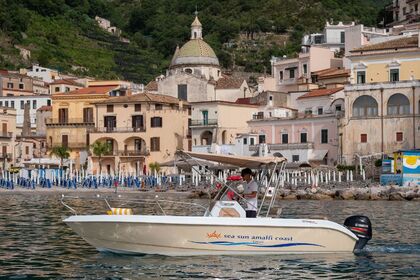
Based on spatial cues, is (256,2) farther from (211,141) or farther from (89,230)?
(89,230)

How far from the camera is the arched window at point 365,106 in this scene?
74.3m

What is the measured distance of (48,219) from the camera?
1438 inches

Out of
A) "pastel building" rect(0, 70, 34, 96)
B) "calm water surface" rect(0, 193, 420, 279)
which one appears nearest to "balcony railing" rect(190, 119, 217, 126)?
"pastel building" rect(0, 70, 34, 96)

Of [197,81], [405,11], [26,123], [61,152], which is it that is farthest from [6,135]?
[405,11]

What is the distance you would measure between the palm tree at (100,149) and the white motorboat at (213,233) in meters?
63.6

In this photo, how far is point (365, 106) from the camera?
245ft

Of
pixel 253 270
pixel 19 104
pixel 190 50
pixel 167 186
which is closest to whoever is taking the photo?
pixel 253 270

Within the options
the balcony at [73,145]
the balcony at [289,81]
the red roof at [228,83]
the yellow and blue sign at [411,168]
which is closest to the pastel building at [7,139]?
the balcony at [73,145]

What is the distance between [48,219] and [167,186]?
36.5 m

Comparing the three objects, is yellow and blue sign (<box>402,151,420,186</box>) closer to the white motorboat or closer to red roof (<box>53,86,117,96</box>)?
red roof (<box>53,86,117,96</box>)

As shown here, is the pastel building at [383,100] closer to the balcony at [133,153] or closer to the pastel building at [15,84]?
the balcony at [133,153]

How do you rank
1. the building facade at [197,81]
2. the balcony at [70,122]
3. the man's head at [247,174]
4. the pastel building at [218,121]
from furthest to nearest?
1. the building facade at [197,81]
2. the balcony at [70,122]
3. the pastel building at [218,121]
4. the man's head at [247,174]

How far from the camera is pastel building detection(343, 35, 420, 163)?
239 ft

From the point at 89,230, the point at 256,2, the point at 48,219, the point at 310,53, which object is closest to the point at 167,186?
the point at 310,53
